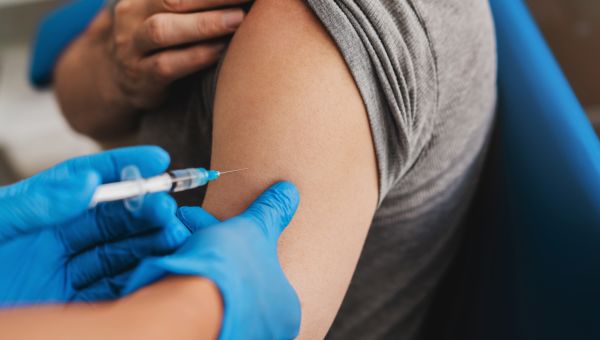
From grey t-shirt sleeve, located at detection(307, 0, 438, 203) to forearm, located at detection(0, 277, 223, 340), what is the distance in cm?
33

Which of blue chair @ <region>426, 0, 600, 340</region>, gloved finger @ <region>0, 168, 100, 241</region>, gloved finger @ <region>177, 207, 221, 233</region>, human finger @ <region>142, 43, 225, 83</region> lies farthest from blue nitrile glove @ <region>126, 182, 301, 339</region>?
blue chair @ <region>426, 0, 600, 340</region>

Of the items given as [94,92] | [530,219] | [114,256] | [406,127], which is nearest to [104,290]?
[114,256]

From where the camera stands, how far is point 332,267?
690 mm

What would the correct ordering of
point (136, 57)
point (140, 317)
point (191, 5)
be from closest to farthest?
1. point (140, 317)
2. point (191, 5)
3. point (136, 57)

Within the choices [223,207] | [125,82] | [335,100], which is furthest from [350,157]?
[125,82]

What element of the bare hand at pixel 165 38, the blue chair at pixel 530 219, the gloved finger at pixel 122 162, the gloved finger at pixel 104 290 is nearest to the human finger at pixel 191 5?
the bare hand at pixel 165 38

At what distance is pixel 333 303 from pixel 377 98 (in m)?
0.30

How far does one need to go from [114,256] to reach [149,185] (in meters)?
0.14

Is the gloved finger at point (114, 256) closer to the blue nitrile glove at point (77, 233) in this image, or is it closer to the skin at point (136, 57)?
the blue nitrile glove at point (77, 233)

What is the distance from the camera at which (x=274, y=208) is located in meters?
0.63

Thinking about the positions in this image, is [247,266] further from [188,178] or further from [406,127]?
[406,127]

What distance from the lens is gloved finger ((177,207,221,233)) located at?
669 millimetres

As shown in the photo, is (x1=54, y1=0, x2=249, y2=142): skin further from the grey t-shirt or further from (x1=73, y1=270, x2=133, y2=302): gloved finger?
(x1=73, y1=270, x2=133, y2=302): gloved finger

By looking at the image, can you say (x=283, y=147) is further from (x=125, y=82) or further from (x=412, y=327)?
(x=412, y=327)
